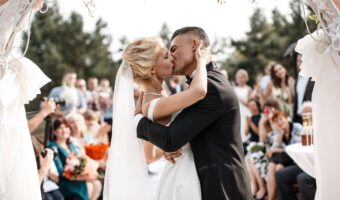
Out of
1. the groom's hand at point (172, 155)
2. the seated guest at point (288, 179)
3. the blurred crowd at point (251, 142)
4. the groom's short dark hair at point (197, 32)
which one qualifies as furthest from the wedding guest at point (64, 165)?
the groom's short dark hair at point (197, 32)

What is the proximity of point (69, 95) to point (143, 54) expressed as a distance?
284 inches

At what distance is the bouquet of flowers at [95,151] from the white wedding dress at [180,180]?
15.5ft

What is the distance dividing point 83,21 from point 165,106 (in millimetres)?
45891

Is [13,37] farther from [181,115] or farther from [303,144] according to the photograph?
[303,144]

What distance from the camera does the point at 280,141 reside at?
26.0 feet

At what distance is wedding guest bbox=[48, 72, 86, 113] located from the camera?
10.9m

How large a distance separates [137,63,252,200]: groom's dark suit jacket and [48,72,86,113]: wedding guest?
23.5 feet

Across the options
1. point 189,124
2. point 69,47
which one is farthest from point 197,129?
point 69,47

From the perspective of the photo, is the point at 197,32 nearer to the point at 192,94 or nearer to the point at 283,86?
the point at 192,94

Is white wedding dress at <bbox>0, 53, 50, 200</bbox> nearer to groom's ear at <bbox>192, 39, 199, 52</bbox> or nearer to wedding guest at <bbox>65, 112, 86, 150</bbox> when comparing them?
groom's ear at <bbox>192, 39, 199, 52</bbox>

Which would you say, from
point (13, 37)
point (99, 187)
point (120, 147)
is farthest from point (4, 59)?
point (99, 187)

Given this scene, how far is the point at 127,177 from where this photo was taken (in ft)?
13.7

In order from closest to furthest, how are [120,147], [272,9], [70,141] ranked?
1. [120,147]
2. [70,141]
3. [272,9]

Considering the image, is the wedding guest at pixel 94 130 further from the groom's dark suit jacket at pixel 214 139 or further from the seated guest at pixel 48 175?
the groom's dark suit jacket at pixel 214 139
